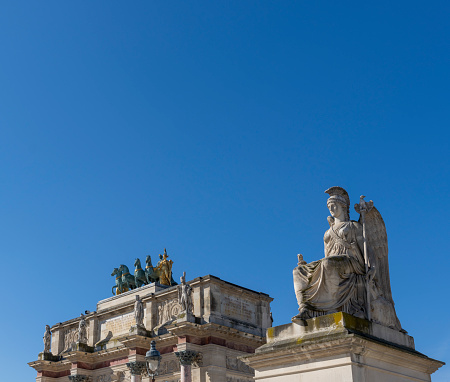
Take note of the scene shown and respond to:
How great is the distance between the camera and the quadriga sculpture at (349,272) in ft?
27.1

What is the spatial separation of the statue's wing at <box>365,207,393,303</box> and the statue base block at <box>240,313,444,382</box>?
77 centimetres

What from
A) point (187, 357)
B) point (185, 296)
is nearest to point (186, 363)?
point (187, 357)

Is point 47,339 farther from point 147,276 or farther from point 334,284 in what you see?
point 334,284

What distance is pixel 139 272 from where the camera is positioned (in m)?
40.1

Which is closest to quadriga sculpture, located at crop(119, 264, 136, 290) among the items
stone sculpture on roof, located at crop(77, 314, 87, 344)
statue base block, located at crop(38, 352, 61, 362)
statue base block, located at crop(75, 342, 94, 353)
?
stone sculpture on roof, located at crop(77, 314, 87, 344)

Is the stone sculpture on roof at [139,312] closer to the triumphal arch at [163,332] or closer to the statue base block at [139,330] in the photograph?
the triumphal arch at [163,332]

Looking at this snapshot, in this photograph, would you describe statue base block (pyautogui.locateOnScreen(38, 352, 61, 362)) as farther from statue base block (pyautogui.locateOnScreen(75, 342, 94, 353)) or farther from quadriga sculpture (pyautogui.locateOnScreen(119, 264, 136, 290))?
quadriga sculpture (pyautogui.locateOnScreen(119, 264, 136, 290))

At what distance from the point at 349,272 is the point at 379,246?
924 mm

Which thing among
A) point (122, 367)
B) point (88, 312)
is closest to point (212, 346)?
point (122, 367)

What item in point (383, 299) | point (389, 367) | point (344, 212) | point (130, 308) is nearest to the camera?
point (389, 367)

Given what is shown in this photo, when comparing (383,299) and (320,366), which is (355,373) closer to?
(320,366)

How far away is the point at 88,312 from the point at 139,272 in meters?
5.09

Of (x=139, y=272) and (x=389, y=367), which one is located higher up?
(x=139, y=272)

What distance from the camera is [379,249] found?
356 inches
